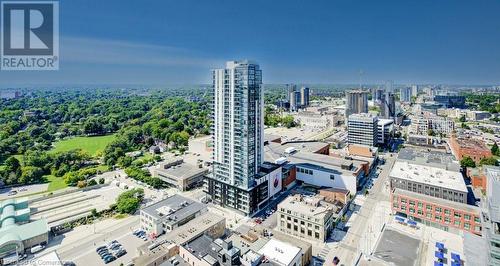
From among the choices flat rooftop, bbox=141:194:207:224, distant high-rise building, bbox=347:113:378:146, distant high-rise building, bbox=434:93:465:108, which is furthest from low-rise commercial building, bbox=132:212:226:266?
distant high-rise building, bbox=434:93:465:108

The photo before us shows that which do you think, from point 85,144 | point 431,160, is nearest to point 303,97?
point 431,160

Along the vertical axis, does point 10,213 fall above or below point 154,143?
below

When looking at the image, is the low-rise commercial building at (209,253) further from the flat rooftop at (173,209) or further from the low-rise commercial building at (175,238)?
the flat rooftop at (173,209)

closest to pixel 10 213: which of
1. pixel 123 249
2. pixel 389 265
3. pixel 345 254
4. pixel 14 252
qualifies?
pixel 14 252

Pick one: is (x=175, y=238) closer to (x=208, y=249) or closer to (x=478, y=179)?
(x=208, y=249)

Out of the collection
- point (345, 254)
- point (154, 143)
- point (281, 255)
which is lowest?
point (345, 254)

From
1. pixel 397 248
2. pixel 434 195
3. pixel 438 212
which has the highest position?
pixel 434 195

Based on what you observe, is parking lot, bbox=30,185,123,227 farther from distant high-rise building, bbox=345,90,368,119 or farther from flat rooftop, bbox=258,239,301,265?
distant high-rise building, bbox=345,90,368,119

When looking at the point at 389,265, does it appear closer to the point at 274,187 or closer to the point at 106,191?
the point at 274,187
